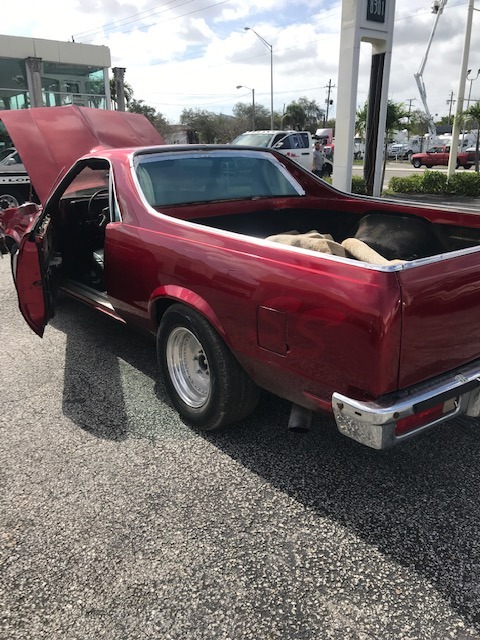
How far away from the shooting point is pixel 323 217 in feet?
14.4

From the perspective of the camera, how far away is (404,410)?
213 cm

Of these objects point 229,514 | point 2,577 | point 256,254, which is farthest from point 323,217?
point 2,577

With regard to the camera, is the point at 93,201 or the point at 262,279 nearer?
the point at 262,279

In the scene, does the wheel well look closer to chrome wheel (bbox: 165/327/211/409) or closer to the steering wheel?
chrome wheel (bbox: 165/327/211/409)

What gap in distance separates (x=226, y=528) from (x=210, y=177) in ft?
8.80

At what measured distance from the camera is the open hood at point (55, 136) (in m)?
5.27

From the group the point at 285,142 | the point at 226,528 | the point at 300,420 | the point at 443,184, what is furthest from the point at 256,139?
the point at 226,528

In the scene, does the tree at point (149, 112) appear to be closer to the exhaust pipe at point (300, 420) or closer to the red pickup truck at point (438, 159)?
the red pickup truck at point (438, 159)

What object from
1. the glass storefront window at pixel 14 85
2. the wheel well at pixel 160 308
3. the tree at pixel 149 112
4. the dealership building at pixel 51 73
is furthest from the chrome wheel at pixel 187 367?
the tree at pixel 149 112

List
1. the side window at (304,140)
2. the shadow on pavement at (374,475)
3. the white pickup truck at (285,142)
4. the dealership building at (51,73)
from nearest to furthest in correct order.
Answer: the shadow on pavement at (374,475), the white pickup truck at (285,142), the side window at (304,140), the dealership building at (51,73)

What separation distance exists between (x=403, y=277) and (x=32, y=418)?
257cm

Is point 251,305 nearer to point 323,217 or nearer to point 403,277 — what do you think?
point 403,277

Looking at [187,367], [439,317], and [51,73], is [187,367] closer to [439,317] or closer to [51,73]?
[439,317]

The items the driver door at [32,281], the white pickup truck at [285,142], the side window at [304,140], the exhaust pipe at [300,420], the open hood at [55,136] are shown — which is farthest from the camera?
the side window at [304,140]
